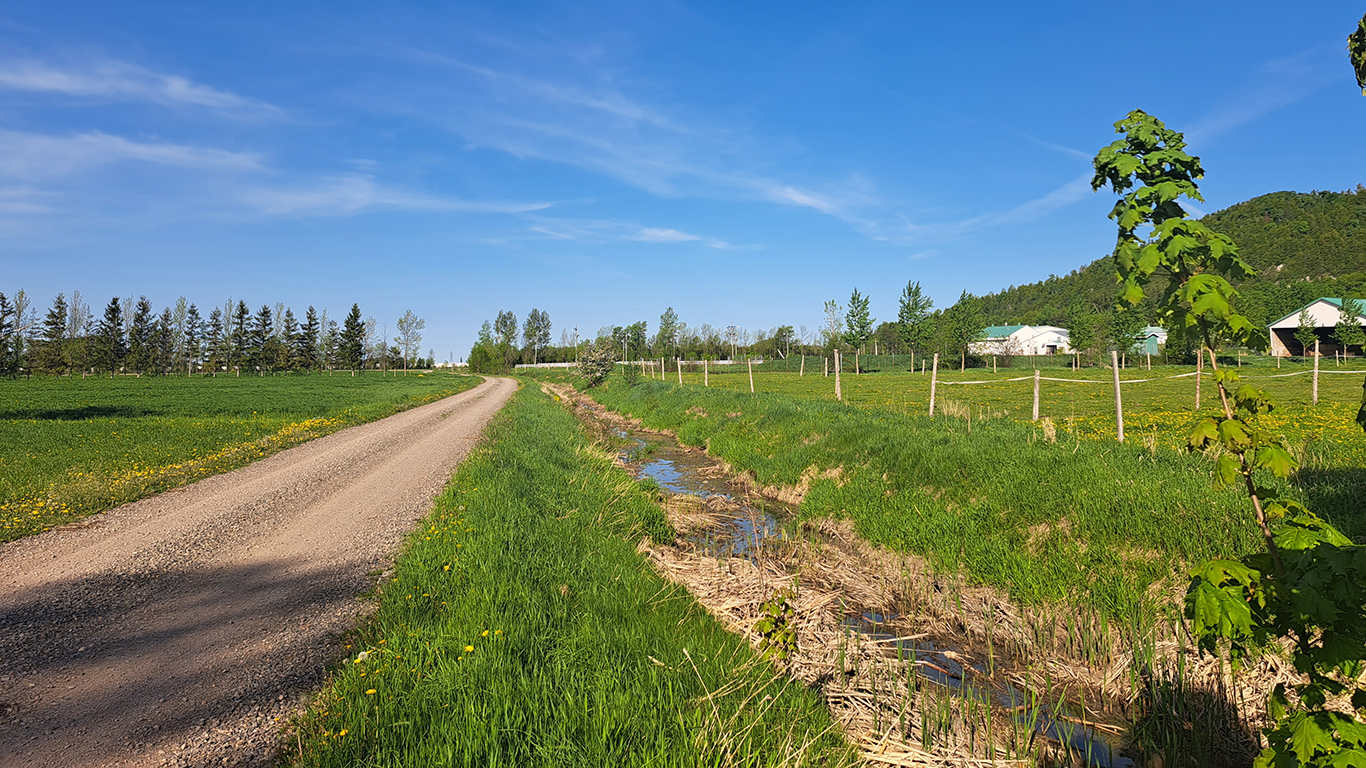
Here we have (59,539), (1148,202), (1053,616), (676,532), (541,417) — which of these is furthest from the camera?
(541,417)

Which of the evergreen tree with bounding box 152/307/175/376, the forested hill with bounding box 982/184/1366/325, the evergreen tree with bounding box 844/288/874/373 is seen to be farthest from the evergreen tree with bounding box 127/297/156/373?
the forested hill with bounding box 982/184/1366/325

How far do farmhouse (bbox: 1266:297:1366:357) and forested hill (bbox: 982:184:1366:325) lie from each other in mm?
3386

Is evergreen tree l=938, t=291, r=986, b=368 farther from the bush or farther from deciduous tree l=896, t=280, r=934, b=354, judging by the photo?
the bush

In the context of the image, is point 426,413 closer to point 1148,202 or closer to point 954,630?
point 954,630

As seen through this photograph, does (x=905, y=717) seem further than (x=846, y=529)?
No

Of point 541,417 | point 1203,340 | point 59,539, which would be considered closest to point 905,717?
point 1203,340

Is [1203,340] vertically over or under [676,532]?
over

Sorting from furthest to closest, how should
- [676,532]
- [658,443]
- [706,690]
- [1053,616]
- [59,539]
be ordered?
1. [658,443]
2. [676,532]
3. [59,539]
4. [1053,616]
5. [706,690]

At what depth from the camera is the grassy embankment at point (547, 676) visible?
360cm

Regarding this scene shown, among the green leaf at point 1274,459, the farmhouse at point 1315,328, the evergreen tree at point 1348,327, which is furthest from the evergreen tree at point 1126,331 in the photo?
the green leaf at point 1274,459

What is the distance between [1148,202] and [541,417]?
2243cm

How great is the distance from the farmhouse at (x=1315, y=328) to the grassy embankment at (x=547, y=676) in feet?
267

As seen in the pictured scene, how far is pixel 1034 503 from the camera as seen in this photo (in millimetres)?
8031

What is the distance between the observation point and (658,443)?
2066 cm
